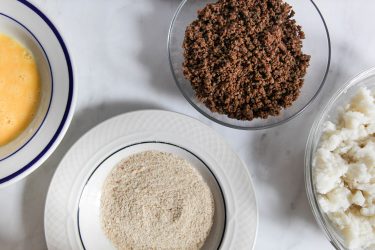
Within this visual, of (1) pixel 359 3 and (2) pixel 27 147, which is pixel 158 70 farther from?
(1) pixel 359 3

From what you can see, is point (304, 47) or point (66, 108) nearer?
point (66, 108)

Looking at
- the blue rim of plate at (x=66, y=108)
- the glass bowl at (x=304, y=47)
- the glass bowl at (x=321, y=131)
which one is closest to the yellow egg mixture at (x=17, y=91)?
the blue rim of plate at (x=66, y=108)

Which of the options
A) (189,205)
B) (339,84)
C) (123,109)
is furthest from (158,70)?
(339,84)

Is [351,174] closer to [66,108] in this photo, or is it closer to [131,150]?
[131,150]

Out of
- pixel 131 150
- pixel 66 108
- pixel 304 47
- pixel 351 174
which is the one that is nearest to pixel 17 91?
pixel 66 108

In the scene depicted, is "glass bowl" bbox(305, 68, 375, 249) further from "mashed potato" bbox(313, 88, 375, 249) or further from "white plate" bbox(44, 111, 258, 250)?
"white plate" bbox(44, 111, 258, 250)
